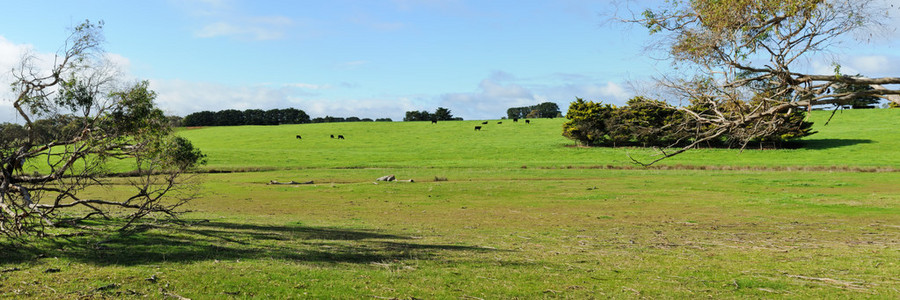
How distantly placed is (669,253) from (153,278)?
11.7 meters

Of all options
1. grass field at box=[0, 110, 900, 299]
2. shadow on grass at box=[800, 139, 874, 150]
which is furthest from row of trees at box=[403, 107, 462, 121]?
grass field at box=[0, 110, 900, 299]

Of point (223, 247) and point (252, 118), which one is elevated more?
point (252, 118)

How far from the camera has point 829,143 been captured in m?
87.4

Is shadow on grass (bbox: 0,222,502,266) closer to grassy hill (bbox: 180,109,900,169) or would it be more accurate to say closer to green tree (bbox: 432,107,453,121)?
grassy hill (bbox: 180,109,900,169)

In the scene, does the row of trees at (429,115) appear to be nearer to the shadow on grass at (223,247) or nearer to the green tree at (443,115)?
the green tree at (443,115)

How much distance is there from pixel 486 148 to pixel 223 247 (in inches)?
3160

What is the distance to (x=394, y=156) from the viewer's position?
276ft

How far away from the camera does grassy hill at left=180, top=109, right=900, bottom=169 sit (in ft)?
238

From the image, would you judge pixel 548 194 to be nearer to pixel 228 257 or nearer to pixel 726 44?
pixel 726 44

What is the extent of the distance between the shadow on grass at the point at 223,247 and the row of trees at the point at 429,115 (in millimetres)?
149788

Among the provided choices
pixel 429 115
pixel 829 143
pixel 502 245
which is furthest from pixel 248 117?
pixel 502 245

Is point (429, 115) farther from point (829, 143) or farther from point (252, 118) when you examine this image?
point (829, 143)

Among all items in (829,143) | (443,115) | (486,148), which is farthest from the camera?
(443,115)

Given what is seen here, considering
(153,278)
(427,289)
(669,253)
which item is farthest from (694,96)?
(153,278)
